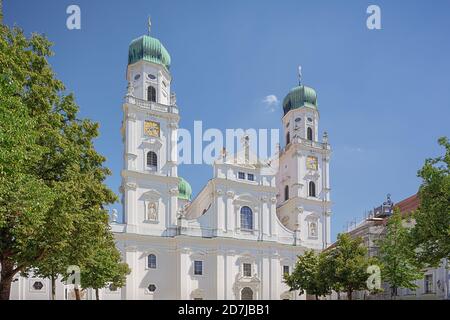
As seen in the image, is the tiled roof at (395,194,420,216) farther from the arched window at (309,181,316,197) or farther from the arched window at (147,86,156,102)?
the arched window at (147,86,156,102)

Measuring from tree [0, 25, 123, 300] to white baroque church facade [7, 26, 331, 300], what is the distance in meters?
27.2

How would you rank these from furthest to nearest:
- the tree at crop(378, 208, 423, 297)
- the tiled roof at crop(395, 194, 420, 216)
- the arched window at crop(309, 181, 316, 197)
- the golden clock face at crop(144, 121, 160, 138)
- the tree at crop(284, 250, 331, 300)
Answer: the arched window at crop(309, 181, 316, 197) → the golden clock face at crop(144, 121, 160, 138) → the tiled roof at crop(395, 194, 420, 216) → the tree at crop(284, 250, 331, 300) → the tree at crop(378, 208, 423, 297)

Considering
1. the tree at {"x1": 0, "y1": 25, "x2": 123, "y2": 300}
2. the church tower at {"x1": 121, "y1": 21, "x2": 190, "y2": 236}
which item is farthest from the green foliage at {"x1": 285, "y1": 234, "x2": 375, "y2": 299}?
the church tower at {"x1": 121, "y1": 21, "x2": 190, "y2": 236}

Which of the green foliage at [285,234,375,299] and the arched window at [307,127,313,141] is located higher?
the arched window at [307,127,313,141]

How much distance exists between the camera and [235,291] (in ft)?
166

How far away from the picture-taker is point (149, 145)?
5122 cm

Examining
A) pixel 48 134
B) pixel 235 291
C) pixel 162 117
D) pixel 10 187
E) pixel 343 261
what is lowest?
pixel 235 291

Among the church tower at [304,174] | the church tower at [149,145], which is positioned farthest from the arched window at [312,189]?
the church tower at [149,145]

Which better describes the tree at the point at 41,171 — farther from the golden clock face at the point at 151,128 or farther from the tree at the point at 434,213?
the golden clock face at the point at 151,128

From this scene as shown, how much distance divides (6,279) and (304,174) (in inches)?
1794

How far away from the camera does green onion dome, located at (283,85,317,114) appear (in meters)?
64.1
